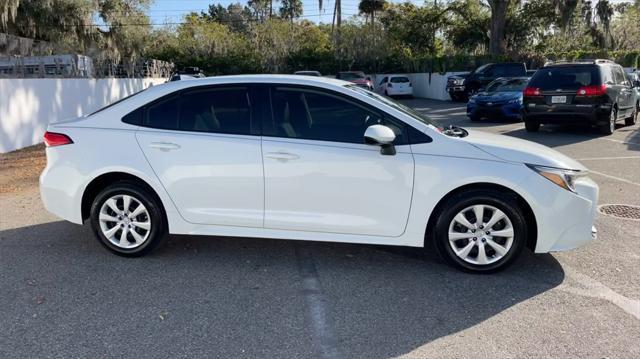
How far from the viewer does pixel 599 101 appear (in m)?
12.3

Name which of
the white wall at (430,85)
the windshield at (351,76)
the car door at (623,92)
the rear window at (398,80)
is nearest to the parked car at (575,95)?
the car door at (623,92)

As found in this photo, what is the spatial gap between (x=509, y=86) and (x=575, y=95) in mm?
4684

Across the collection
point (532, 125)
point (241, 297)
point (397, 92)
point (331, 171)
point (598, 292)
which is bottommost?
point (241, 297)

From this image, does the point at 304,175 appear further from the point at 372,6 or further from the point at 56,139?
the point at 372,6

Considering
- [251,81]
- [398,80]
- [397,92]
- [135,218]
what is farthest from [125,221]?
[398,80]

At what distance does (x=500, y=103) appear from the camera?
1608 centimetres

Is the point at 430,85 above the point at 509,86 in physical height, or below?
below

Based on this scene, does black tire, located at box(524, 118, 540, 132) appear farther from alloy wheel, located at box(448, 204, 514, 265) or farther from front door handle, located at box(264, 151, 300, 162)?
front door handle, located at box(264, 151, 300, 162)

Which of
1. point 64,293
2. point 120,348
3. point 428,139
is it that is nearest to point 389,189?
point 428,139

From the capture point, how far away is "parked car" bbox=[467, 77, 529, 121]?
52.7ft

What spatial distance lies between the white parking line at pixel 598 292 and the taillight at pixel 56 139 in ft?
14.6

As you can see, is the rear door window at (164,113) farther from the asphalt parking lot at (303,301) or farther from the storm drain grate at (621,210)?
the storm drain grate at (621,210)

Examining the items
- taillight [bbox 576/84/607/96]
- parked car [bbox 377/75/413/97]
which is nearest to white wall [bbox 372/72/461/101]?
parked car [bbox 377/75/413/97]

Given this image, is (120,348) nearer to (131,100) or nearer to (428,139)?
(131,100)
